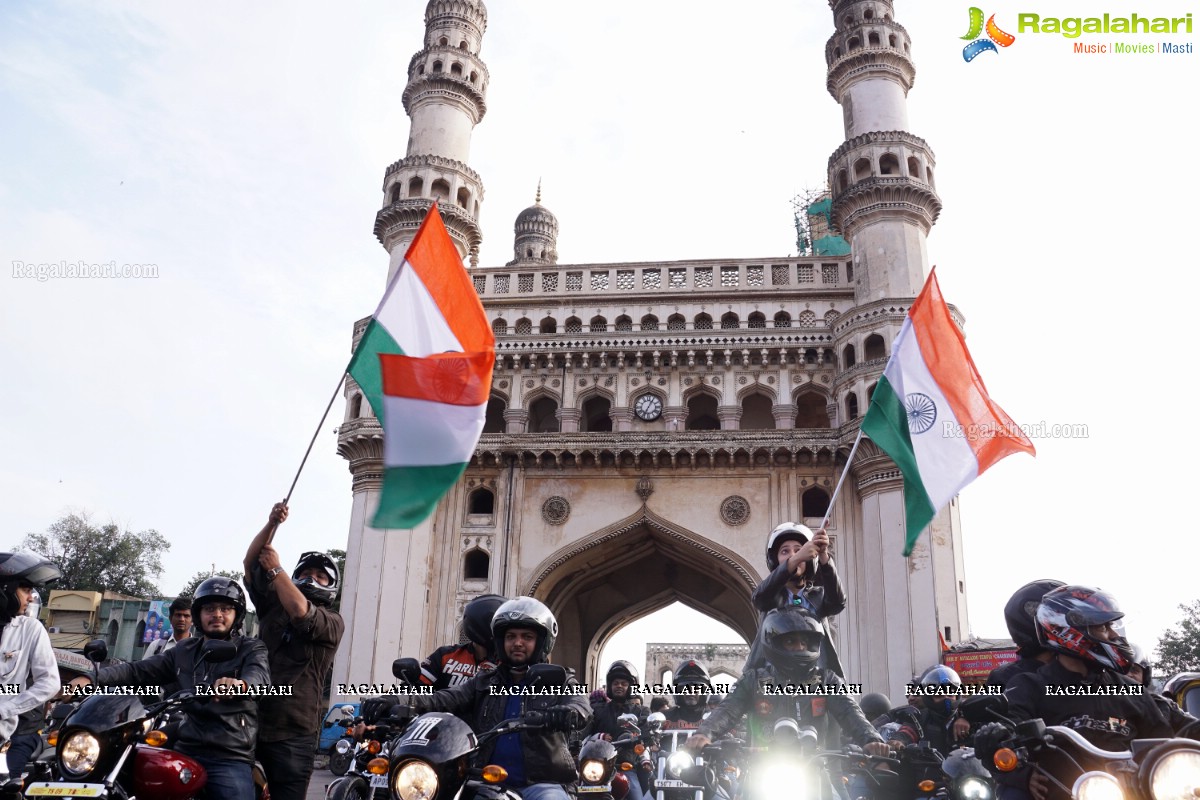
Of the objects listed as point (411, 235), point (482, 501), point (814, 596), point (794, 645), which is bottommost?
point (794, 645)

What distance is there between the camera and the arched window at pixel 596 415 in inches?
1158

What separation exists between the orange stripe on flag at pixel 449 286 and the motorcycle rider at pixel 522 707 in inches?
126

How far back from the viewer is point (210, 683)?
458cm

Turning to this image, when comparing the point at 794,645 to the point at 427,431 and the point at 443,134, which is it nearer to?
the point at 427,431

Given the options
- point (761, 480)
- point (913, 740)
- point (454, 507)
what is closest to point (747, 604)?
point (761, 480)

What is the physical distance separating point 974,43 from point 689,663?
18915 millimetres

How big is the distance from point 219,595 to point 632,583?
27451 mm

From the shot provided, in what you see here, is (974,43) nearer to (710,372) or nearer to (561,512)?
(710,372)

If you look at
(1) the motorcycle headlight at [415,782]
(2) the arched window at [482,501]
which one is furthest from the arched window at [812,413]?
(1) the motorcycle headlight at [415,782]

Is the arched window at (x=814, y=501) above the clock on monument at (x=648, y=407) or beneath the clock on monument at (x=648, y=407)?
beneath

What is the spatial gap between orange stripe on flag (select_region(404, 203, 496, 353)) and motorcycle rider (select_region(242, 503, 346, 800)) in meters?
2.29

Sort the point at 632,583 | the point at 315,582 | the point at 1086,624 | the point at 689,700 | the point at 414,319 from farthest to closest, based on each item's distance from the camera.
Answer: the point at 632,583, the point at 689,700, the point at 414,319, the point at 315,582, the point at 1086,624

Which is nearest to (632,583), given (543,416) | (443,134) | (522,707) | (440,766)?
(543,416)

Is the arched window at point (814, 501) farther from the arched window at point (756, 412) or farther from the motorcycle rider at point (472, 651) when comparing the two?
the motorcycle rider at point (472, 651)
